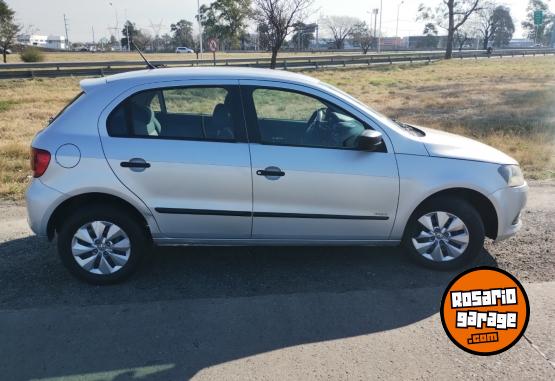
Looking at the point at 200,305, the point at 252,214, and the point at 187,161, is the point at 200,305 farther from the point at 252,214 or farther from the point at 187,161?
the point at 187,161

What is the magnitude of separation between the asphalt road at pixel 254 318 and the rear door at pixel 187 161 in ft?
1.75

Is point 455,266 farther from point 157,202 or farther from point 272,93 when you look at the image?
point 157,202

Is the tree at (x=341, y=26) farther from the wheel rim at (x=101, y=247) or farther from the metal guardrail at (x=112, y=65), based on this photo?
the wheel rim at (x=101, y=247)

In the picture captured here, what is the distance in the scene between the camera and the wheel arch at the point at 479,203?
4.08 meters

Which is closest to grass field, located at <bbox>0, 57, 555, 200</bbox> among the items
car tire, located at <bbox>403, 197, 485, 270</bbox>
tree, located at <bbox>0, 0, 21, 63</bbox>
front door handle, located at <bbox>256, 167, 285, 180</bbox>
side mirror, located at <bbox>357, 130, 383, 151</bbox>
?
front door handle, located at <bbox>256, 167, 285, 180</bbox>

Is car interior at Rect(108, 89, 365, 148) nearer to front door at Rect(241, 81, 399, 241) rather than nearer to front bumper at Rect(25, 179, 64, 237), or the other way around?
front door at Rect(241, 81, 399, 241)

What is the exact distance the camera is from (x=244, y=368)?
292 centimetres

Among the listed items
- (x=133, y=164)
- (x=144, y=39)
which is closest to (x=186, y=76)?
(x=133, y=164)

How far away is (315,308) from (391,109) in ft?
38.5

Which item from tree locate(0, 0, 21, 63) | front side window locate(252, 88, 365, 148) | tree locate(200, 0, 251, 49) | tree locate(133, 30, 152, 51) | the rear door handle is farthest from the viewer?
tree locate(133, 30, 152, 51)

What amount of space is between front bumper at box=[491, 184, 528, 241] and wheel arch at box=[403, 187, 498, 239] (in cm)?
4

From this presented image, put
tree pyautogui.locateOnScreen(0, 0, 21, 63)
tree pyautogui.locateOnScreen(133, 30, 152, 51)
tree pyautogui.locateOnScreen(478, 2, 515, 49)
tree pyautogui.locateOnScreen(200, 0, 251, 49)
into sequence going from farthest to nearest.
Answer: tree pyautogui.locateOnScreen(478, 2, 515, 49) → tree pyautogui.locateOnScreen(133, 30, 152, 51) → tree pyautogui.locateOnScreen(200, 0, 251, 49) → tree pyautogui.locateOnScreen(0, 0, 21, 63)

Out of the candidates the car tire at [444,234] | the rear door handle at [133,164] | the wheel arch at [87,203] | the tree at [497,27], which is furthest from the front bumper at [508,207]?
the tree at [497,27]

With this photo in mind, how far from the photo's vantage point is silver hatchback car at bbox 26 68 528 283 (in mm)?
3781
